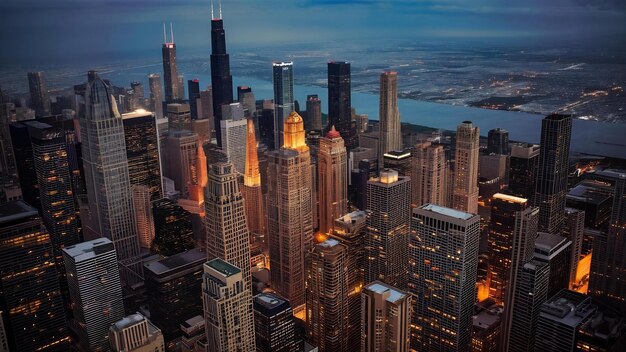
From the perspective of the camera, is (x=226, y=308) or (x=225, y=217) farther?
(x=225, y=217)

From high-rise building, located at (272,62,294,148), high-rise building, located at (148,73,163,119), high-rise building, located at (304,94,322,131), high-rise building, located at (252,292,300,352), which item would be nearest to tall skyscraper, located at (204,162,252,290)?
high-rise building, located at (252,292,300,352)

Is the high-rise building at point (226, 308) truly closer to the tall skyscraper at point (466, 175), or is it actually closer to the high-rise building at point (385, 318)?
the high-rise building at point (385, 318)

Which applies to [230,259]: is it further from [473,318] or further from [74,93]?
[74,93]

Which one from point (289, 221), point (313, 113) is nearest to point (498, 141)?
point (289, 221)

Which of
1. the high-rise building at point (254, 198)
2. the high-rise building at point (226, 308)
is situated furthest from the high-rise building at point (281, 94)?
the high-rise building at point (226, 308)

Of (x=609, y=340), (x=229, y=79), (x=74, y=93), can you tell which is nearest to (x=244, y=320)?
(x=609, y=340)

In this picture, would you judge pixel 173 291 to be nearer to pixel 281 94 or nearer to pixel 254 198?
pixel 254 198
